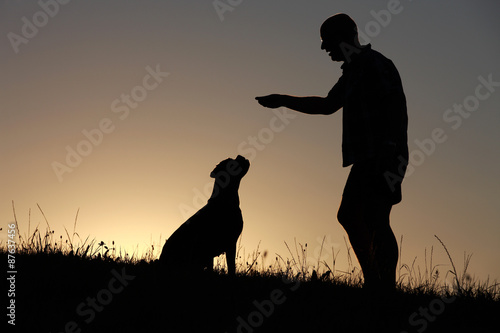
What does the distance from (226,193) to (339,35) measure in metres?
2.85

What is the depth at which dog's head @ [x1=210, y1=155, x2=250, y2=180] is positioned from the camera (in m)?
7.66

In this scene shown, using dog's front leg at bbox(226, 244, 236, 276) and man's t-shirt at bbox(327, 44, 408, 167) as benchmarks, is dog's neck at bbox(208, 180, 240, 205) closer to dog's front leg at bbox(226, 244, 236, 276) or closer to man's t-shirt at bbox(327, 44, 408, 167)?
dog's front leg at bbox(226, 244, 236, 276)

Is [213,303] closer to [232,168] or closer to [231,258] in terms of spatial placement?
[231,258]

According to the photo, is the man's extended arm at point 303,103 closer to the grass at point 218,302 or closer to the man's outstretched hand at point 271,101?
the man's outstretched hand at point 271,101

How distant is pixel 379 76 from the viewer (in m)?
5.18

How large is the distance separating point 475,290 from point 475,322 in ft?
3.28

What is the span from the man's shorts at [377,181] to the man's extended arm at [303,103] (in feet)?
2.46

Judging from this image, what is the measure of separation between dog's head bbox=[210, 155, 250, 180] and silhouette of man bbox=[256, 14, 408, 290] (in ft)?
8.51

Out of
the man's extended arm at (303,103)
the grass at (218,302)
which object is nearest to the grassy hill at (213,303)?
the grass at (218,302)

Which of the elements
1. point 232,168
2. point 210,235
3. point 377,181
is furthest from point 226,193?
point 377,181

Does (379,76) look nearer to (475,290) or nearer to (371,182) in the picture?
(371,182)

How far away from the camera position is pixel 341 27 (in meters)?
5.38

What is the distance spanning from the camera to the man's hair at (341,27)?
5379 mm

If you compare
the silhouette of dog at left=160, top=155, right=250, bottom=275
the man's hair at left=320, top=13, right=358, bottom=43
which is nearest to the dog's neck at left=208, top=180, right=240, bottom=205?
the silhouette of dog at left=160, top=155, right=250, bottom=275
